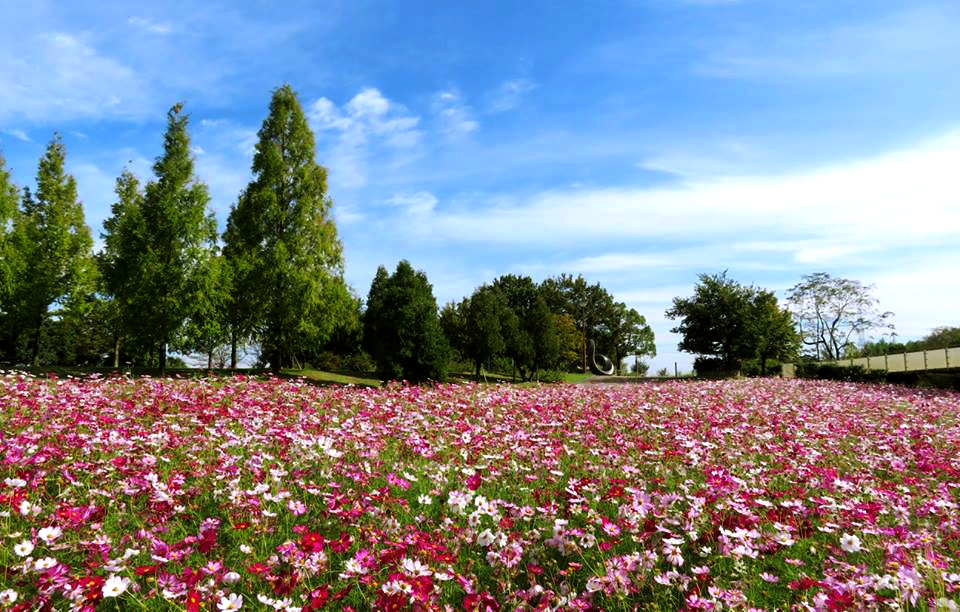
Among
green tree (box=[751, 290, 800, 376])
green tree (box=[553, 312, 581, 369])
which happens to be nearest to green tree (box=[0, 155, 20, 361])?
green tree (box=[553, 312, 581, 369])

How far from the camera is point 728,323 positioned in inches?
1613

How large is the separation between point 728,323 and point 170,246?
116 ft

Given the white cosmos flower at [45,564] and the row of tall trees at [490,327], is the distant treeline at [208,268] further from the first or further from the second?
the white cosmos flower at [45,564]

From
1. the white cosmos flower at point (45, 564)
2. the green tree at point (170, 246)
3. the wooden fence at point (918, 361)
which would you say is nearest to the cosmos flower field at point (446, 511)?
the white cosmos flower at point (45, 564)

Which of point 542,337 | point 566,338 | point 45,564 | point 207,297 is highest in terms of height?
point 207,297

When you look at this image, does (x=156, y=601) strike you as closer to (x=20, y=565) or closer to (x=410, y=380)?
(x=20, y=565)

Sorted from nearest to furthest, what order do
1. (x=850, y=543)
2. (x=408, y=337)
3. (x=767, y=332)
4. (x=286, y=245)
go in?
(x=850, y=543) → (x=408, y=337) → (x=286, y=245) → (x=767, y=332)

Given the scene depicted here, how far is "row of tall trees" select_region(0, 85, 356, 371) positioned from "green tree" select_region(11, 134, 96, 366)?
0.20 feet

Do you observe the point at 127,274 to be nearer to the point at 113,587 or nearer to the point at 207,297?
the point at 207,297

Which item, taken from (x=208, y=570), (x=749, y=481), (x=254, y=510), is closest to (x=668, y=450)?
(x=749, y=481)

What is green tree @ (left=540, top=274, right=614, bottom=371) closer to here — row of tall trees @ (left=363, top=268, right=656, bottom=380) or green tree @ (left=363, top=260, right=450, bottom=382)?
row of tall trees @ (left=363, top=268, right=656, bottom=380)

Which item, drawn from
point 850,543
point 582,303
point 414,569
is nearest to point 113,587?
point 414,569

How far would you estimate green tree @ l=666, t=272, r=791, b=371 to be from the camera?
40219 millimetres

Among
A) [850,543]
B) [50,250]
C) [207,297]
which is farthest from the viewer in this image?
[50,250]
